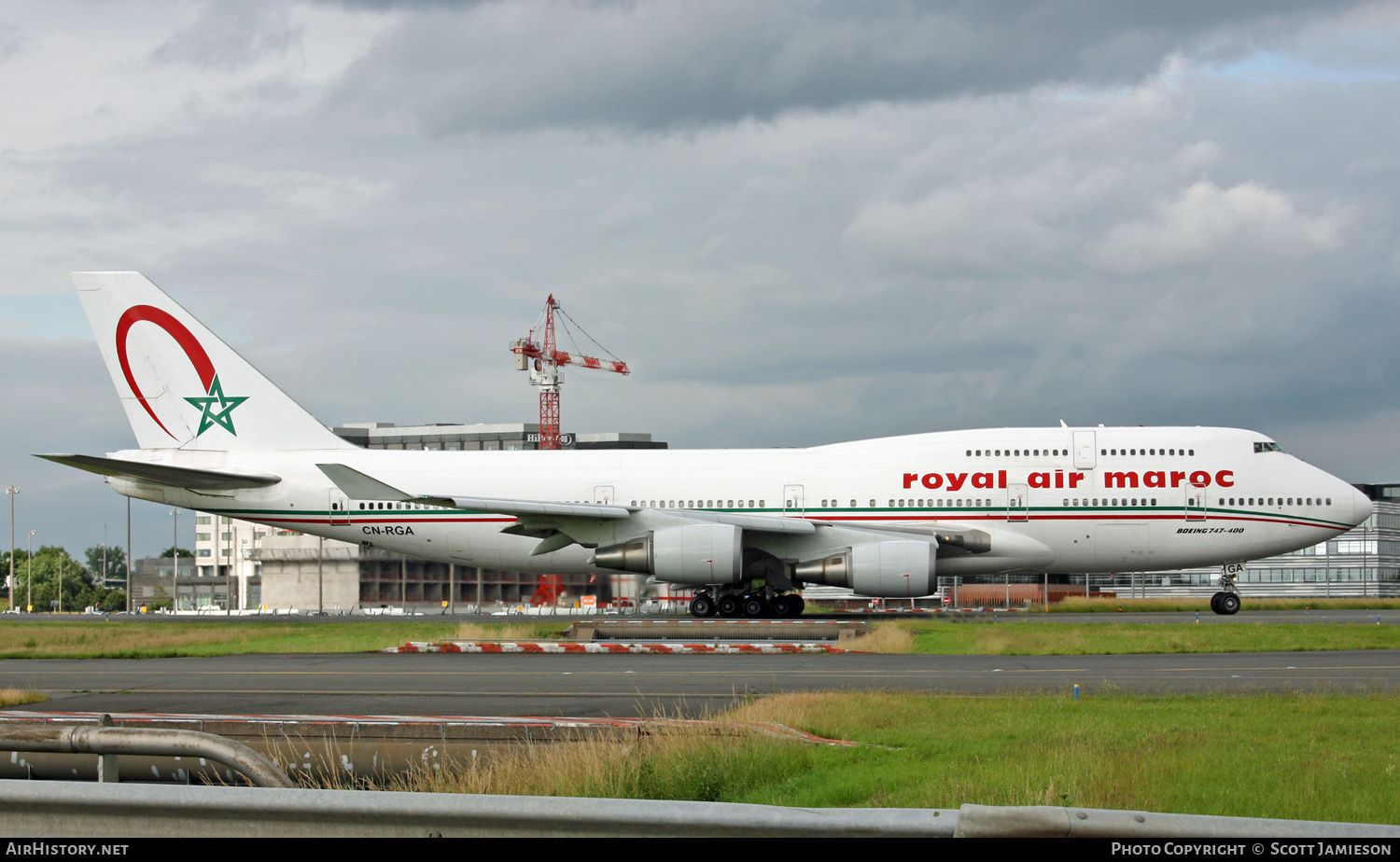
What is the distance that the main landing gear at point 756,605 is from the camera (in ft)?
103

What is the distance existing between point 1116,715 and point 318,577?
51643 millimetres

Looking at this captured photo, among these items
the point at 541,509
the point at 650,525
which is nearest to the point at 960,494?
the point at 650,525

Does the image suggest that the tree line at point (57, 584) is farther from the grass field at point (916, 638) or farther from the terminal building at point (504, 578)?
the grass field at point (916, 638)

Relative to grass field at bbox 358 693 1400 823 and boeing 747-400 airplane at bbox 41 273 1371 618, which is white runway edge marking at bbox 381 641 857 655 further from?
grass field at bbox 358 693 1400 823

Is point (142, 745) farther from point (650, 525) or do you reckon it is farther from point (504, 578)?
point (504, 578)

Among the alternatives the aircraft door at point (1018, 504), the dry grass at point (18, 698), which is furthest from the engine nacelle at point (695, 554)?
the dry grass at point (18, 698)

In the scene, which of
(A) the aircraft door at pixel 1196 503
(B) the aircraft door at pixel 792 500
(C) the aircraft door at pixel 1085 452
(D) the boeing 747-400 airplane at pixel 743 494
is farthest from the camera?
(B) the aircraft door at pixel 792 500

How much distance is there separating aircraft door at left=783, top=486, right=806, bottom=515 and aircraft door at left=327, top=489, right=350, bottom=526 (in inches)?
488

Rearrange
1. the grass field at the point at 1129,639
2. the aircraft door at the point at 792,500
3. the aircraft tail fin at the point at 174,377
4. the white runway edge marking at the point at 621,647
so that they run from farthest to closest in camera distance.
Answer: the aircraft tail fin at the point at 174,377 → the aircraft door at the point at 792,500 → the white runway edge marking at the point at 621,647 → the grass field at the point at 1129,639

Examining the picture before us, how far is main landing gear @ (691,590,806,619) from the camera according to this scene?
3125cm

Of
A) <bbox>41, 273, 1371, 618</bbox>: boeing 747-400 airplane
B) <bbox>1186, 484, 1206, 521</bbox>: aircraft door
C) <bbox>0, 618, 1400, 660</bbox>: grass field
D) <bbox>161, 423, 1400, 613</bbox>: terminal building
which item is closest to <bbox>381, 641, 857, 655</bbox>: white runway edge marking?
<bbox>0, 618, 1400, 660</bbox>: grass field

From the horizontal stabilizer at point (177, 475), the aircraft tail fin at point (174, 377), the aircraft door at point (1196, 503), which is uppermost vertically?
the aircraft tail fin at point (174, 377)

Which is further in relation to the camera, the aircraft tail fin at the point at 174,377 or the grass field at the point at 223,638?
the aircraft tail fin at the point at 174,377

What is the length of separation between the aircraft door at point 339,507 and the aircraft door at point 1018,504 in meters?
18.4
